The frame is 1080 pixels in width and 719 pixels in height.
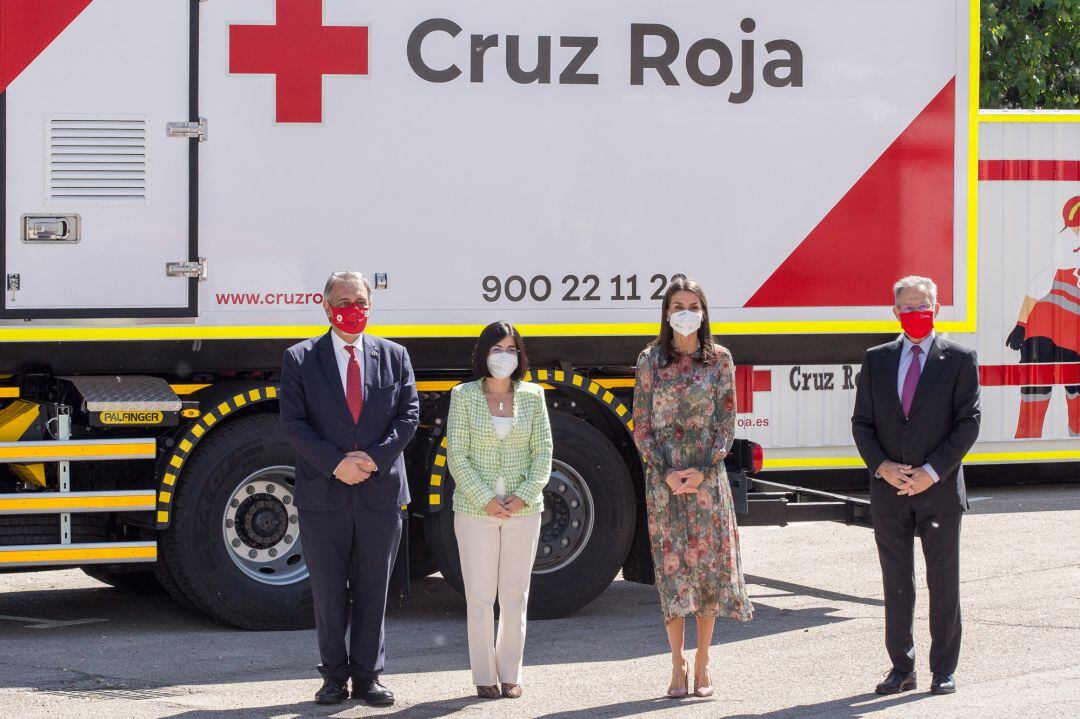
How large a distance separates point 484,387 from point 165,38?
2.53 metres

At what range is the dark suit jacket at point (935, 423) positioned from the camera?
6492 mm

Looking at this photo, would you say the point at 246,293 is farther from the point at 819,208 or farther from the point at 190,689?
the point at 819,208

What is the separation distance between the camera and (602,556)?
8.37 metres

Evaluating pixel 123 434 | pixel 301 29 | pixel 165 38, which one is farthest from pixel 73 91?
pixel 123 434

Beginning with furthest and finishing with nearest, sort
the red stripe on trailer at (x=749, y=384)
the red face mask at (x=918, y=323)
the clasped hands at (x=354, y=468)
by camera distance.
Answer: the red stripe on trailer at (x=749, y=384) → the red face mask at (x=918, y=323) → the clasped hands at (x=354, y=468)

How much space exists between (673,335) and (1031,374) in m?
7.60

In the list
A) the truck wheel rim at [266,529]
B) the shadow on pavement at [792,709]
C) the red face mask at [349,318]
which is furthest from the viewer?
the truck wheel rim at [266,529]

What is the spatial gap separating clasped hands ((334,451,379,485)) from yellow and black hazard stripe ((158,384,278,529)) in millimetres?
1686

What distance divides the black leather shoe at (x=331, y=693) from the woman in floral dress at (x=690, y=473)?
137 centimetres

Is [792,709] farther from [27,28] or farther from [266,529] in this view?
[27,28]

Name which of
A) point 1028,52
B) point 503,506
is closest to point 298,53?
point 503,506

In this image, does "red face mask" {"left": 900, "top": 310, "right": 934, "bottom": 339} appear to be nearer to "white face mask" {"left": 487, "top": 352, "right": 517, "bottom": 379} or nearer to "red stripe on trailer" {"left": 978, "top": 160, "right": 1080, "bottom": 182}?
"white face mask" {"left": 487, "top": 352, "right": 517, "bottom": 379}

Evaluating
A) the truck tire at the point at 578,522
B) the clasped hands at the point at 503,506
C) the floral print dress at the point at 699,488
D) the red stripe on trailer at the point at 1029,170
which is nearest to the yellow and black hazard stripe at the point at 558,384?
the truck tire at the point at 578,522

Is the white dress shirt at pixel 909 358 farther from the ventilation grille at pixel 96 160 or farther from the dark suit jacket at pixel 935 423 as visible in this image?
the ventilation grille at pixel 96 160
